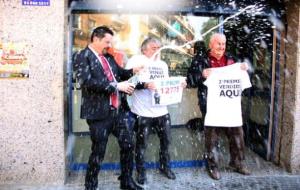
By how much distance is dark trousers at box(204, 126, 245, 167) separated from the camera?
5.75 metres

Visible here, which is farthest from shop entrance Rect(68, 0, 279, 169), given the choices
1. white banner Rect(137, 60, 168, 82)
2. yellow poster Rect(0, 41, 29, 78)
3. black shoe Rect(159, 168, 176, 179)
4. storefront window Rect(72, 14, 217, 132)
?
white banner Rect(137, 60, 168, 82)

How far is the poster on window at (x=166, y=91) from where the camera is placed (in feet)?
17.4

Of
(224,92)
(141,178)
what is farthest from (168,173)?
(224,92)

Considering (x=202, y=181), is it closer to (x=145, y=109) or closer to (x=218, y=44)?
(x=145, y=109)

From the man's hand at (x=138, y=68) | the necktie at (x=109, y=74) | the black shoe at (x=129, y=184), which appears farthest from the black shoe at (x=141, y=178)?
the man's hand at (x=138, y=68)

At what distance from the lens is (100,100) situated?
15.6 feet

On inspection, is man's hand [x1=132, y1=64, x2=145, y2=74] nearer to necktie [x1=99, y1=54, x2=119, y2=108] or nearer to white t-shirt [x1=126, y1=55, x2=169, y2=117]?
white t-shirt [x1=126, y1=55, x2=169, y2=117]

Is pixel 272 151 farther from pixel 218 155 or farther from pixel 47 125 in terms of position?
pixel 47 125

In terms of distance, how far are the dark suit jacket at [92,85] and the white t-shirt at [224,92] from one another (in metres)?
1.56

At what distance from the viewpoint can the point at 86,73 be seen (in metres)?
4.64

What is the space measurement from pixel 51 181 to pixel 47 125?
0.74 meters

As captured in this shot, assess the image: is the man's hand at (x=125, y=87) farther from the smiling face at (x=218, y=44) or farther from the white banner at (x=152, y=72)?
the smiling face at (x=218, y=44)

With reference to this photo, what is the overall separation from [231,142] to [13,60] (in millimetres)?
3176

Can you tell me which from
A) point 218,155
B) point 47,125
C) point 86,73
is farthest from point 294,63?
point 47,125
